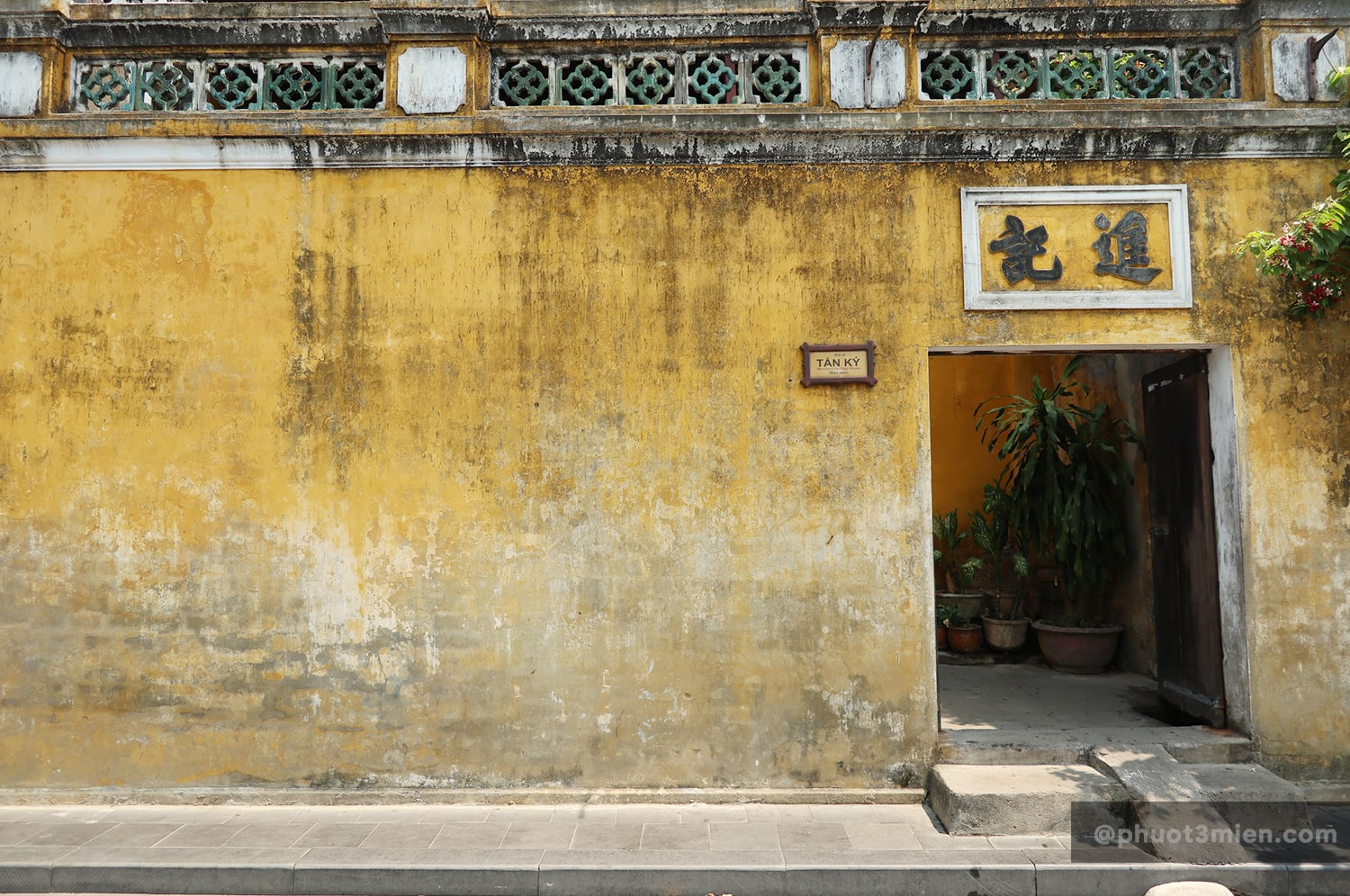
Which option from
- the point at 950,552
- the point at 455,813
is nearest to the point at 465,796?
the point at 455,813

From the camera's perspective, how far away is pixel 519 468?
532 cm

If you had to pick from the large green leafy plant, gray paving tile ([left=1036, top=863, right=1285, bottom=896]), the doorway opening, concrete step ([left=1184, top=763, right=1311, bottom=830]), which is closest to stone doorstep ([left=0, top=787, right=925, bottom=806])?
gray paving tile ([left=1036, top=863, right=1285, bottom=896])

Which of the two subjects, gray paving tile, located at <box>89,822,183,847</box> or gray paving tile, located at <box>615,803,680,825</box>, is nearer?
gray paving tile, located at <box>89,822,183,847</box>

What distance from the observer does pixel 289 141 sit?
17.7 ft

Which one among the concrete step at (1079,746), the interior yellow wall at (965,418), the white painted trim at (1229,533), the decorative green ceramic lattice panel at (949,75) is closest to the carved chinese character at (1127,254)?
the white painted trim at (1229,533)

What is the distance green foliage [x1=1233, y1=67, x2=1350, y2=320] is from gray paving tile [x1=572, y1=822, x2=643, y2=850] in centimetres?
467

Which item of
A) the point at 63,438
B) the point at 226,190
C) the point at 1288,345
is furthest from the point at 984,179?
the point at 63,438

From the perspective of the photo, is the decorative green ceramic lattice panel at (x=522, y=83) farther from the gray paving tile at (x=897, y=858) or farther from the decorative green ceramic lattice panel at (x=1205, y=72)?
the gray paving tile at (x=897, y=858)

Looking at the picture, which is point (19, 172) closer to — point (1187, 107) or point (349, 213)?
point (349, 213)

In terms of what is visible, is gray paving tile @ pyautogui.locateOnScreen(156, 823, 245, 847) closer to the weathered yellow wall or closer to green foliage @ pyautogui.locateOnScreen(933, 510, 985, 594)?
the weathered yellow wall

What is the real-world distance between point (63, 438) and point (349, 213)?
6.98 feet

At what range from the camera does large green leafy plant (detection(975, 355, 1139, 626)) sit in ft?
26.4

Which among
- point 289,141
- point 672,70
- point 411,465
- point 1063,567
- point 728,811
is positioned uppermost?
point 672,70

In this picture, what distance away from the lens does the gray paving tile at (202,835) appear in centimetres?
466
